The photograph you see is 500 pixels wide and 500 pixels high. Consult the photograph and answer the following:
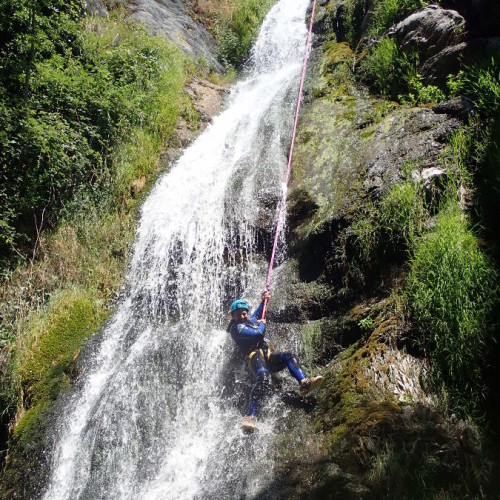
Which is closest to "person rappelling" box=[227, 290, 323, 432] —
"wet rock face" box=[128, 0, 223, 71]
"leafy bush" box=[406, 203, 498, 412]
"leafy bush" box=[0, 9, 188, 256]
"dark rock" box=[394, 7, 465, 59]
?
"leafy bush" box=[406, 203, 498, 412]

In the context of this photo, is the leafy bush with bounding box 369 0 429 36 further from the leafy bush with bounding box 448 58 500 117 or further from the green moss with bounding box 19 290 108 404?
the green moss with bounding box 19 290 108 404

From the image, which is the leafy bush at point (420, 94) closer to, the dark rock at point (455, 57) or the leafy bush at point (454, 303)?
the dark rock at point (455, 57)

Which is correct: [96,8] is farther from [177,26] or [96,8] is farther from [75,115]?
[75,115]

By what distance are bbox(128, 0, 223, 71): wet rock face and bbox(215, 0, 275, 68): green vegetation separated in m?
0.40

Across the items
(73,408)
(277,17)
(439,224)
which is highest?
(277,17)

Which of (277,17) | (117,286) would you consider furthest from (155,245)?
(277,17)

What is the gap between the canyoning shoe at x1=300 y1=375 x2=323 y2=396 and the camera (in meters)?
4.27

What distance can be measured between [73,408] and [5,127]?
4342 millimetres

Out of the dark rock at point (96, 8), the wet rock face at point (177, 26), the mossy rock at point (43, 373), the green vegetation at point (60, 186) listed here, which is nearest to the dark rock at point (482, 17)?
the green vegetation at point (60, 186)

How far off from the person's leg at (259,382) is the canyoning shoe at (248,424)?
0.19m

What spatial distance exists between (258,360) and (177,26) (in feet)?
38.2

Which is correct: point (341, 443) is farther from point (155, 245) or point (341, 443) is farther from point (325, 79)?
point (325, 79)

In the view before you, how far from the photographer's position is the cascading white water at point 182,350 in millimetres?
4398

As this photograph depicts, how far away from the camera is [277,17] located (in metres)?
14.3
